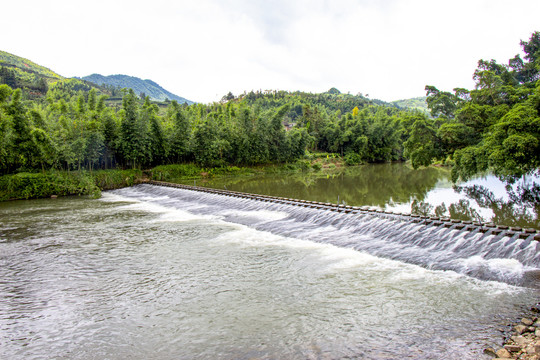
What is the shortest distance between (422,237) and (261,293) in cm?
597

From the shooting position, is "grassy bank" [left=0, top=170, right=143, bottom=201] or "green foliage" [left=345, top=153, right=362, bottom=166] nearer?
"grassy bank" [left=0, top=170, right=143, bottom=201]

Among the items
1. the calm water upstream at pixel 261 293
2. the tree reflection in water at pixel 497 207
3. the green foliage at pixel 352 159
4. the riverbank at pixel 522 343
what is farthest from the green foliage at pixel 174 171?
the riverbank at pixel 522 343

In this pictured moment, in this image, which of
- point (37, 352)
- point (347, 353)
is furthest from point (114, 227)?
point (347, 353)

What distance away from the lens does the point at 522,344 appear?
15.6 feet

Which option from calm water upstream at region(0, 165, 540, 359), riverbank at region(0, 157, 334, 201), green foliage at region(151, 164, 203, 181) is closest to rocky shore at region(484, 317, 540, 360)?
calm water upstream at region(0, 165, 540, 359)

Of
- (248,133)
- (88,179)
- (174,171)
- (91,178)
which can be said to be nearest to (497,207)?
(88,179)

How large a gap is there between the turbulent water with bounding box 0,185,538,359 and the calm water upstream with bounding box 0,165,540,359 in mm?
33

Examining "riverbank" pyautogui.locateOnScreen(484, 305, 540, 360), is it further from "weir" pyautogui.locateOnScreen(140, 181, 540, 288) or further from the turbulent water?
"weir" pyautogui.locateOnScreen(140, 181, 540, 288)

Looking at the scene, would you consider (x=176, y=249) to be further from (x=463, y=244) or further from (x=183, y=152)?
(x=183, y=152)

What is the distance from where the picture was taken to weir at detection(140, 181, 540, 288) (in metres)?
7.95

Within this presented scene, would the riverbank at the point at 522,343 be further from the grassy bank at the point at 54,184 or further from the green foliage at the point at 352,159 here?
the green foliage at the point at 352,159

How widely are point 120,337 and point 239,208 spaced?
12422 millimetres

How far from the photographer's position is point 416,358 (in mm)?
4742

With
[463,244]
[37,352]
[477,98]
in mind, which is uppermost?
[477,98]
